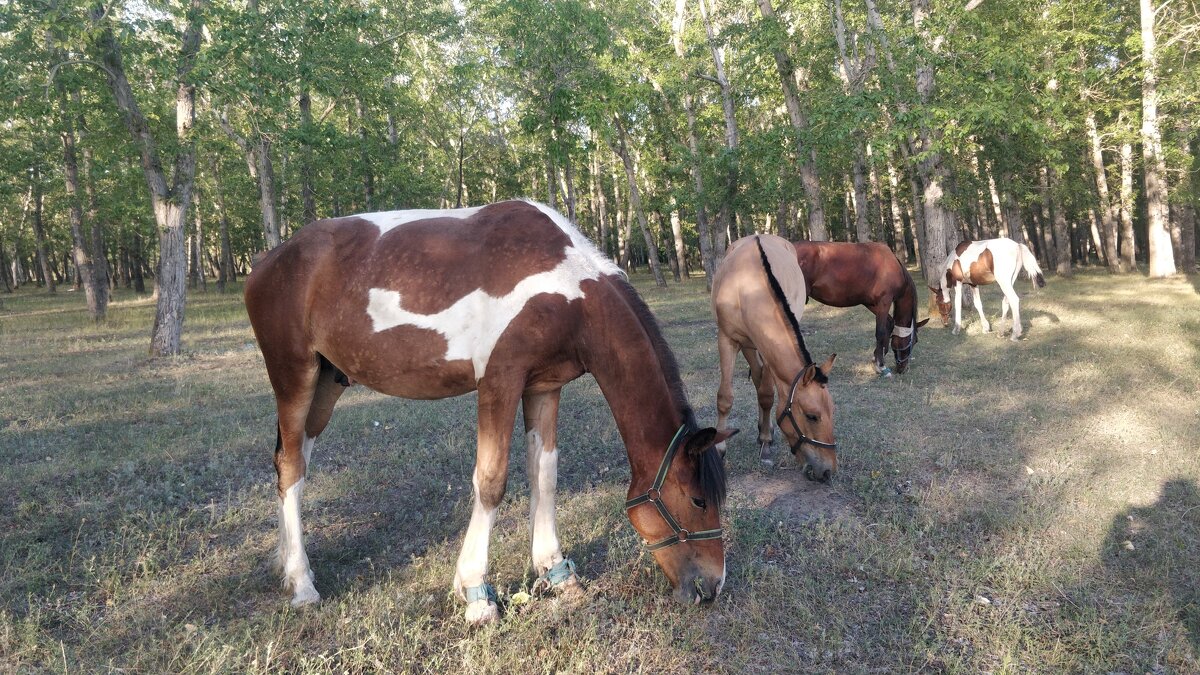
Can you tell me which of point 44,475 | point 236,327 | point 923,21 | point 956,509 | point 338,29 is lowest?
point 956,509

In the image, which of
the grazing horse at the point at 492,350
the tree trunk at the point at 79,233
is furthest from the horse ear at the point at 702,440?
the tree trunk at the point at 79,233

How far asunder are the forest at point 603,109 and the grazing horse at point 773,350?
4012mm

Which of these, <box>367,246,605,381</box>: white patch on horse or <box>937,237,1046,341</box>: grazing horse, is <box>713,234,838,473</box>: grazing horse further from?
<box>937,237,1046,341</box>: grazing horse

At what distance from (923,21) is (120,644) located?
49.2 ft

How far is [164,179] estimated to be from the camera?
12.8 metres

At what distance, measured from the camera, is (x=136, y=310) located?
23375 millimetres

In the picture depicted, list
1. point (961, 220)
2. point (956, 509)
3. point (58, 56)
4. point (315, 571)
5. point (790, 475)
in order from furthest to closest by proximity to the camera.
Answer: point (961, 220) < point (58, 56) < point (790, 475) < point (956, 509) < point (315, 571)

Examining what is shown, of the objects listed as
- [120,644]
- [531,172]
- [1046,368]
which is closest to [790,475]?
[120,644]

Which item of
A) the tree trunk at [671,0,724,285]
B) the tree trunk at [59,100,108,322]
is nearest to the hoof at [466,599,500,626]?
the tree trunk at [671,0,724,285]

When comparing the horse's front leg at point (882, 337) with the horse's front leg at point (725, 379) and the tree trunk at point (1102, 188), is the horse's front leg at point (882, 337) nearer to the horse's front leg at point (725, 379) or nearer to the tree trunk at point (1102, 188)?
the horse's front leg at point (725, 379)

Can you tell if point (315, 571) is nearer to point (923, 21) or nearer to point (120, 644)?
point (120, 644)

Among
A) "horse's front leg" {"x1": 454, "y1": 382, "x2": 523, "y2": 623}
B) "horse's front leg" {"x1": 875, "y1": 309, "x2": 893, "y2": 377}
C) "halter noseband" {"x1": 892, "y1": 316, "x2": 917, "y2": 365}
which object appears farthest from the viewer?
"horse's front leg" {"x1": 875, "y1": 309, "x2": 893, "y2": 377}

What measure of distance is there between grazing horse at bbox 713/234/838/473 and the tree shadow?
5.82ft

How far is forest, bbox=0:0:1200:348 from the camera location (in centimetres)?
1211
